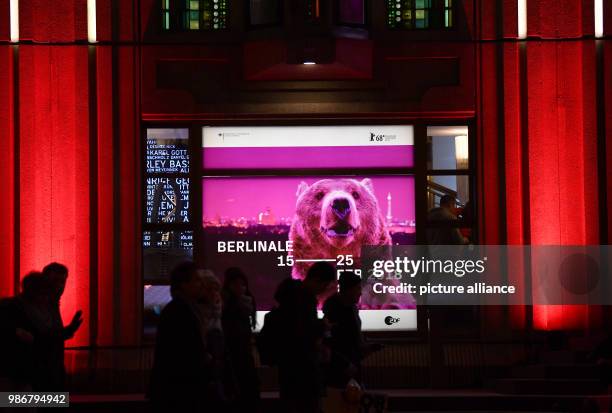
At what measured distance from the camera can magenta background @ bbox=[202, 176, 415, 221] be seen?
18359 mm

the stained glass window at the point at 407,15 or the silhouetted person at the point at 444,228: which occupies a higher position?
the stained glass window at the point at 407,15

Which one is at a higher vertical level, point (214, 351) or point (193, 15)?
point (193, 15)

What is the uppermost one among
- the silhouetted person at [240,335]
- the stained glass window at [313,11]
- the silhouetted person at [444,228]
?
the stained glass window at [313,11]

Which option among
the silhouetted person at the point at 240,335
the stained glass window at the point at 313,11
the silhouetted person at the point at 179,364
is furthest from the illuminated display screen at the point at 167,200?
the silhouetted person at the point at 179,364

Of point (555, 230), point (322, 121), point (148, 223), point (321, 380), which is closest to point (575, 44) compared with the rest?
point (555, 230)

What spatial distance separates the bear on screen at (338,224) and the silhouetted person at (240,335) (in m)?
5.47

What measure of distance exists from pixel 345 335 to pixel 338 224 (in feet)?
21.8

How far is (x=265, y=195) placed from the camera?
18406mm

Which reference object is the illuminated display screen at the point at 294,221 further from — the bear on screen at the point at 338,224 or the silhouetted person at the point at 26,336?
the silhouetted person at the point at 26,336

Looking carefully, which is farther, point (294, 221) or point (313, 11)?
point (294, 221)

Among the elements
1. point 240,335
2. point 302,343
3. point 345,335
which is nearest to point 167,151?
point 240,335

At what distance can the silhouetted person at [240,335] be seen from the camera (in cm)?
1275

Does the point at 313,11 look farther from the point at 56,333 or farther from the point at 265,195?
the point at 56,333

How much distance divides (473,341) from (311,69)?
4.68 metres
